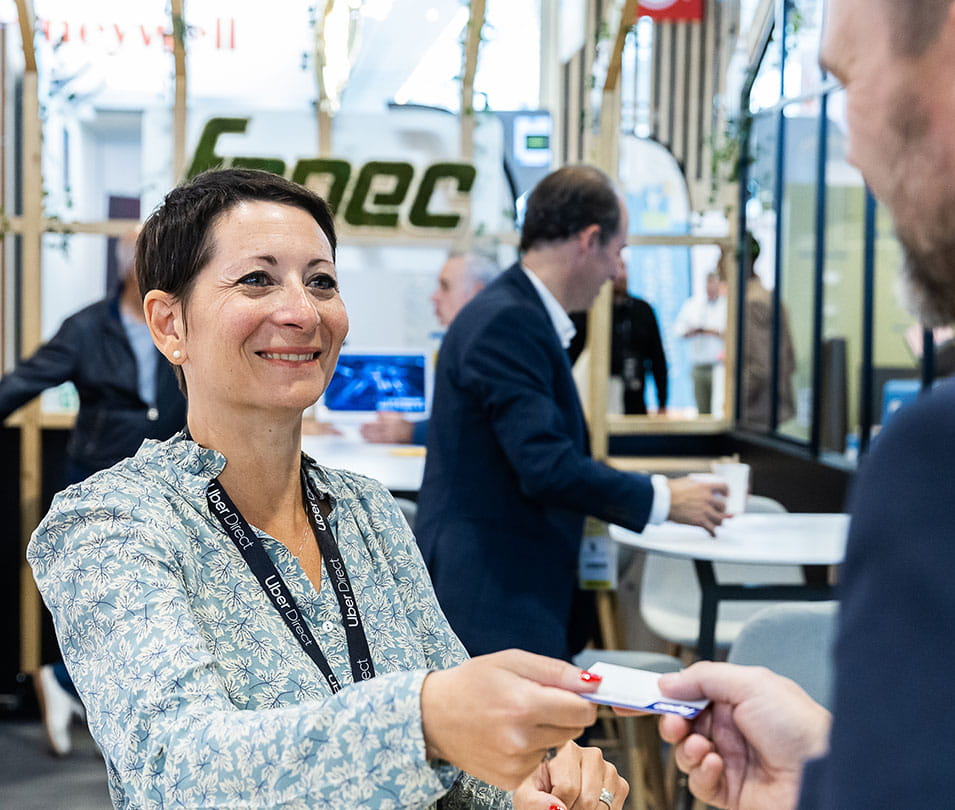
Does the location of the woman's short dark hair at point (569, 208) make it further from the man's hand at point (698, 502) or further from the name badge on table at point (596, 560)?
the name badge on table at point (596, 560)

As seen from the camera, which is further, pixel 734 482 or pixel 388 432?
pixel 388 432

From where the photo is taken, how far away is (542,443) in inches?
114

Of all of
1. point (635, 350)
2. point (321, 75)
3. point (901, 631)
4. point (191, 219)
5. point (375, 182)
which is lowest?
point (635, 350)

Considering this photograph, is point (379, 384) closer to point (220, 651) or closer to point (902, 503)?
point (220, 651)

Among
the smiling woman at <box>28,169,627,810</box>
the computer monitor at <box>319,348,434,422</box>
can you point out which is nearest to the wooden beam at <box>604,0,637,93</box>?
the computer monitor at <box>319,348,434,422</box>

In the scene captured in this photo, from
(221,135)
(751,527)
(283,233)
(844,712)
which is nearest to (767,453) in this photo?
(751,527)

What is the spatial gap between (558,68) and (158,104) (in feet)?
7.13

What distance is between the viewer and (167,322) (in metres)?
1.73

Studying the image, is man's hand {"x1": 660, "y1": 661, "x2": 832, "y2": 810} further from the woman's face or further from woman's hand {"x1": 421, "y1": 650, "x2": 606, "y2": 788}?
the woman's face

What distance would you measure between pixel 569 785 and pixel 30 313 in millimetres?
4854

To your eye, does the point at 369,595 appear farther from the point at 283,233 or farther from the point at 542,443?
the point at 542,443

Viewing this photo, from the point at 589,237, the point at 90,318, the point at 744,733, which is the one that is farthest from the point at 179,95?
the point at 744,733

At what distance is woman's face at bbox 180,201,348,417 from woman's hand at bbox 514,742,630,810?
629 millimetres

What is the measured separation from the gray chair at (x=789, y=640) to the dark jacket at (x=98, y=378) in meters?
2.86
